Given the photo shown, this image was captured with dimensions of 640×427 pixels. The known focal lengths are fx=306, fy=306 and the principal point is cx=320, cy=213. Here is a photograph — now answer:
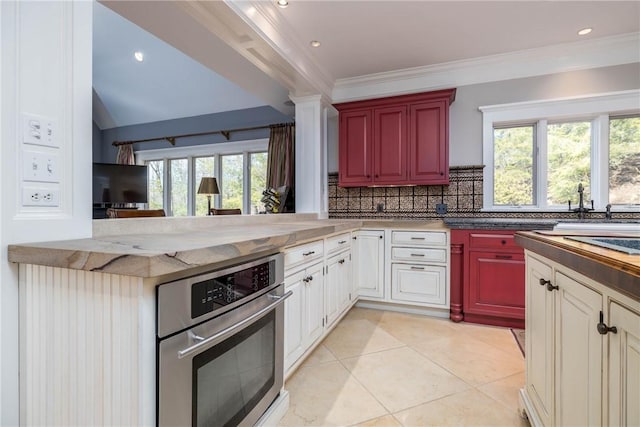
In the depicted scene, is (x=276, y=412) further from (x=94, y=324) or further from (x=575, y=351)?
(x=575, y=351)

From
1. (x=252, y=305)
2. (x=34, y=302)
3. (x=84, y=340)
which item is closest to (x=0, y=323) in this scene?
(x=34, y=302)

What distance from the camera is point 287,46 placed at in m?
2.55

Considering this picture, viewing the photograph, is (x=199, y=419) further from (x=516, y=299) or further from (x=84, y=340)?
(x=516, y=299)

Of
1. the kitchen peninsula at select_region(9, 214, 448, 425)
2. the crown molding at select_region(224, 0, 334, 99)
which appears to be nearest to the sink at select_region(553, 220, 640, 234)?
the crown molding at select_region(224, 0, 334, 99)

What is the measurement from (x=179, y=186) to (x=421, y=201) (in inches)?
178

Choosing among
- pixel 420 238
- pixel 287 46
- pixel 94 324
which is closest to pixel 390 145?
pixel 420 238

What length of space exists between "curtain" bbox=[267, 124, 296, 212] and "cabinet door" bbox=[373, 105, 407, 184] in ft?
5.10

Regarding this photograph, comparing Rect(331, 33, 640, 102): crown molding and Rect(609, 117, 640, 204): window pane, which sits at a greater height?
Rect(331, 33, 640, 102): crown molding

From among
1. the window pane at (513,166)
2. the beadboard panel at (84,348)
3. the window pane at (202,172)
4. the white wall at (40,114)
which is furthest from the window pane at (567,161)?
the window pane at (202,172)

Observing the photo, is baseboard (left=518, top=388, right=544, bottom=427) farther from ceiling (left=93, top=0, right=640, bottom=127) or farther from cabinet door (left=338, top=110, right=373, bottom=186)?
ceiling (left=93, top=0, right=640, bottom=127)

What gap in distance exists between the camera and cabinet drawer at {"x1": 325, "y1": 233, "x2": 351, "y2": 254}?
2.20 meters

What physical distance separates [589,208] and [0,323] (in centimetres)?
398

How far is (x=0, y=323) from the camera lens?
0.91 meters

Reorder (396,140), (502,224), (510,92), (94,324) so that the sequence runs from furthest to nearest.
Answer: (396,140) < (510,92) < (502,224) < (94,324)
